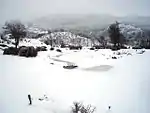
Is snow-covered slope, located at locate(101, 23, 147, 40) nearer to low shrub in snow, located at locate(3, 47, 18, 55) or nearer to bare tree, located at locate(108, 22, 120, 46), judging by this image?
bare tree, located at locate(108, 22, 120, 46)

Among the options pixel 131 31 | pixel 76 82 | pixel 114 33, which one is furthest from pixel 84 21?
pixel 76 82

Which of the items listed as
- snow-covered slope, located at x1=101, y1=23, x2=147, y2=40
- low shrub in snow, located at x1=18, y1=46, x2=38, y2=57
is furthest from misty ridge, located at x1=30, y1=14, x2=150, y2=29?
low shrub in snow, located at x1=18, y1=46, x2=38, y2=57

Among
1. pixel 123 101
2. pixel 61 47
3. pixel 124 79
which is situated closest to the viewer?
pixel 123 101

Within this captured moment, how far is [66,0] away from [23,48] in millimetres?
928

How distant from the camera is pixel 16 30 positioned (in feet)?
10.1

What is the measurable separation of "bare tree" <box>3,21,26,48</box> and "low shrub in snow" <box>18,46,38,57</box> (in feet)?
0.38

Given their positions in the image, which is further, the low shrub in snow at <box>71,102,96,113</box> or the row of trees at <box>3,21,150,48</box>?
the row of trees at <box>3,21,150,48</box>

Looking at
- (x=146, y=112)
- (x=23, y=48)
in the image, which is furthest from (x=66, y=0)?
(x=146, y=112)

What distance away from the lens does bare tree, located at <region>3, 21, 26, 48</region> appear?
9.99ft

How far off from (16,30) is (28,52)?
0.35m

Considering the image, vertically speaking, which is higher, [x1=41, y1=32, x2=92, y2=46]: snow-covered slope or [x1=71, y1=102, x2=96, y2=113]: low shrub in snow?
[x1=41, y1=32, x2=92, y2=46]: snow-covered slope

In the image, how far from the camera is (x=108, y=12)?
3.19 metres

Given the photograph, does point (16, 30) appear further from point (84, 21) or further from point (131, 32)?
point (131, 32)

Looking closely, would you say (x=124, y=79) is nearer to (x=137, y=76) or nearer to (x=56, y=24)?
(x=137, y=76)
